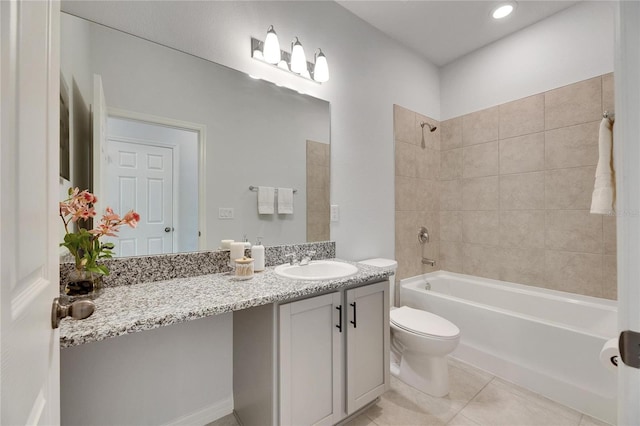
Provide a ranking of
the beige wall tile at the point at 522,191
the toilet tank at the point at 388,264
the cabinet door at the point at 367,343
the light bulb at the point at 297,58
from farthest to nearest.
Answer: the beige wall tile at the point at 522,191 < the toilet tank at the point at 388,264 < the light bulb at the point at 297,58 < the cabinet door at the point at 367,343

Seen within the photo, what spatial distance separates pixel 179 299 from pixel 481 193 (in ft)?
8.72

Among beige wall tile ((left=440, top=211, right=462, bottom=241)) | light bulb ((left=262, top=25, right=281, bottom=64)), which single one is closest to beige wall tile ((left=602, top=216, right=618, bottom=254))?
beige wall tile ((left=440, top=211, right=462, bottom=241))

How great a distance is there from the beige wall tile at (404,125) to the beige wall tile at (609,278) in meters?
1.69

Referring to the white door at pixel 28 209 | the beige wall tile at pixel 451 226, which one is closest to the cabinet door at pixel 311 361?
the white door at pixel 28 209

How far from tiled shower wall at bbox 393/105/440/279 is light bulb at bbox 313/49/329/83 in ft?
2.83

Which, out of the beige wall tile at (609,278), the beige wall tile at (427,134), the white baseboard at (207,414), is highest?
the beige wall tile at (427,134)

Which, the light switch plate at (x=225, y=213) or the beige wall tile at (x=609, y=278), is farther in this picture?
the beige wall tile at (x=609, y=278)

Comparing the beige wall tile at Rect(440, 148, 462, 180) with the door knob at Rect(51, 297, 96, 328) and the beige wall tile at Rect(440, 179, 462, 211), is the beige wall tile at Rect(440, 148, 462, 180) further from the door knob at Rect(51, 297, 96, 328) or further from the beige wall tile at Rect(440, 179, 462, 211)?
the door knob at Rect(51, 297, 96, 328)

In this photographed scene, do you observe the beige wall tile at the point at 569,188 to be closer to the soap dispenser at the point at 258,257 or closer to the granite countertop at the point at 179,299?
the granite countertop at the point at 179,299

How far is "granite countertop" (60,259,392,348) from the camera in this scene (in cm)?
84

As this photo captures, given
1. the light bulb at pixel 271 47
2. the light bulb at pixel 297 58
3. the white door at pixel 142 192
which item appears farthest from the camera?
the light bulb at pixel 297 58

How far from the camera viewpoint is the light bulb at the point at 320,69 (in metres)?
1.89

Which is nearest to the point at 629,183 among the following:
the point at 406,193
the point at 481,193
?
the point at 406,193

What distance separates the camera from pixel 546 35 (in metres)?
2.20
